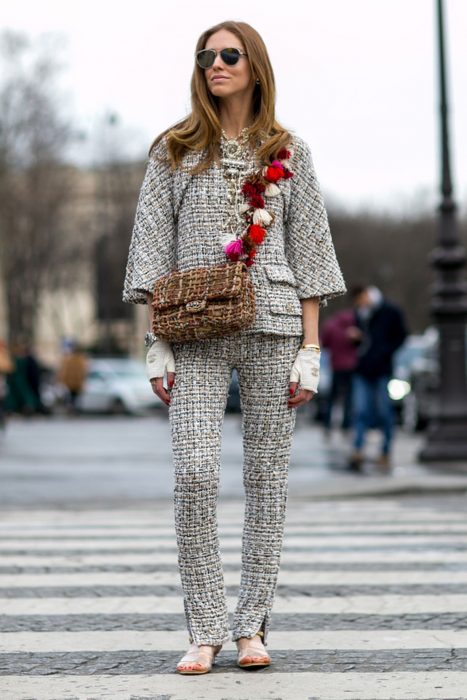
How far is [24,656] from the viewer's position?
5000 millimetres

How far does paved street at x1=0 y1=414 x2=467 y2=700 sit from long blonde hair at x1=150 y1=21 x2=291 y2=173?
1.61 metres

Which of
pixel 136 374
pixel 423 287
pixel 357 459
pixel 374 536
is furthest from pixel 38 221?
pixel 374 536

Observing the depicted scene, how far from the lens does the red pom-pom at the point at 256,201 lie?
480cm

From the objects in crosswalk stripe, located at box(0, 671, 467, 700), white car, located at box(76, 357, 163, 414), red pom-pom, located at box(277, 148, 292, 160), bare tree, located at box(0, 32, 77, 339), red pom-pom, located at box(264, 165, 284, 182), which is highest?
bare tree, located at box(0, 32, 77, 339)

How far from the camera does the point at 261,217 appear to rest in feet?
15.7

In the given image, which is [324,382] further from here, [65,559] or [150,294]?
[150,294]

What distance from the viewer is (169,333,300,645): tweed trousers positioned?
4.69m

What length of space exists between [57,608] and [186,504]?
5.13 ft

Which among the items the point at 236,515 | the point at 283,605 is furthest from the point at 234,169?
the point at 236,515

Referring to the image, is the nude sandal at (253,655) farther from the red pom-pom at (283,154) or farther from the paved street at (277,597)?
the red pom-pom at (283,154)

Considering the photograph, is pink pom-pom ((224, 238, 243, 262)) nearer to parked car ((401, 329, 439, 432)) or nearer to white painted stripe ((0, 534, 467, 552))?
white painted stripe ((0, 534, 467, 552))

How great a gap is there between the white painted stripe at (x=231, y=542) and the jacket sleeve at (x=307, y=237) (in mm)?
3362

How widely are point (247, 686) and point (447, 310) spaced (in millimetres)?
10957

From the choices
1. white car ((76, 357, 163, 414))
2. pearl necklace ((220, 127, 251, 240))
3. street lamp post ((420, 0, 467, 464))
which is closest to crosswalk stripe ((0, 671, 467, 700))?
pearl necklace ((220, 127, 251, 240))
